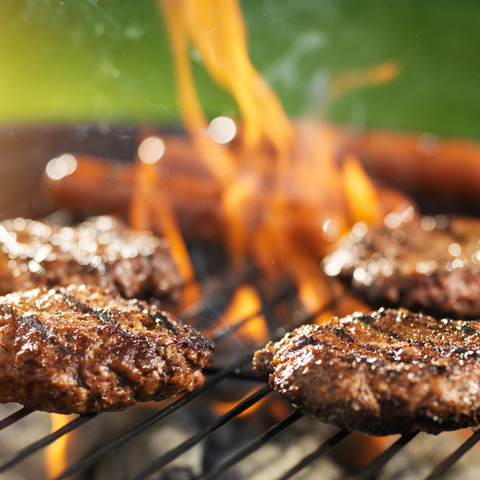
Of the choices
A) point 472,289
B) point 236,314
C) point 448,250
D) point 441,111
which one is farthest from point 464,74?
point 236,314

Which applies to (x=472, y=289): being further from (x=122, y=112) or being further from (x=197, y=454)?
(x=122, y=112)

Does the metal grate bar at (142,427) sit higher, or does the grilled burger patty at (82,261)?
the grilled burger patty at (82,261)

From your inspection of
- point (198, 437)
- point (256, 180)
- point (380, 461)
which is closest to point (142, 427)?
point (198, 437)

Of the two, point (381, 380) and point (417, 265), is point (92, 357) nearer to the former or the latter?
point (381, 380)

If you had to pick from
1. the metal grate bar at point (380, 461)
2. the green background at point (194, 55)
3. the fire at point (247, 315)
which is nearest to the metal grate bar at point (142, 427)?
the fire at point (247, 315)

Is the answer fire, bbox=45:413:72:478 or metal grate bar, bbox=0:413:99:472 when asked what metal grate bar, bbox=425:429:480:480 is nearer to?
metal grate bar, bbox=0:413:99:472

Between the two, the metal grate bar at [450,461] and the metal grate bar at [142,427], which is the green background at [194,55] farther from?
the metal grate bar at [450,461]
